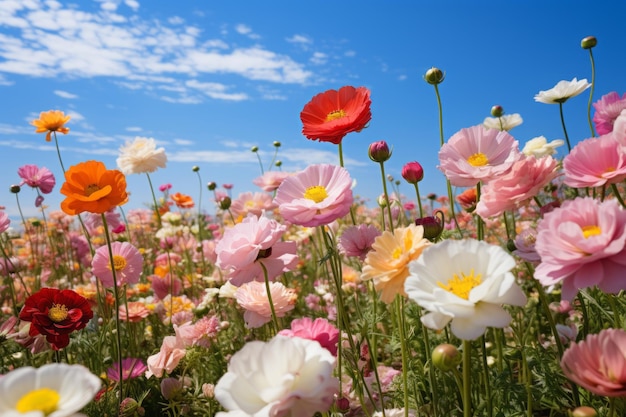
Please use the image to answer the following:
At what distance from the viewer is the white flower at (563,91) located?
1695 mm

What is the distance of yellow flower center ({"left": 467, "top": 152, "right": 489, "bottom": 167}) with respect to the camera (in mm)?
1145

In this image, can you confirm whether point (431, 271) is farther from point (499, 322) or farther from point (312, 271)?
point (312, 271)

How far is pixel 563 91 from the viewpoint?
1727 millimetres

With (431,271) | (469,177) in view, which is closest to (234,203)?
(469,177)

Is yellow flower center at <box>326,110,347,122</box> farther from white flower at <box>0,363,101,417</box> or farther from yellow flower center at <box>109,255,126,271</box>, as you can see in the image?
yellow flower center at <box>109,255,126,271</box>

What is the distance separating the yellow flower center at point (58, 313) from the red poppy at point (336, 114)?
29.7 inches

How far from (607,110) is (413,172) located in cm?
67

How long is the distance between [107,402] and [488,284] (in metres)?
1.17

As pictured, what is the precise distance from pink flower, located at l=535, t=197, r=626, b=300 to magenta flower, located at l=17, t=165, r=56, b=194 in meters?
2.36

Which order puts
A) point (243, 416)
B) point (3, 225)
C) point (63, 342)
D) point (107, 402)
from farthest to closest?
1. point (3, 225)
2. point (107, 402)
3. point (63, 342)
4. point (243, 416)

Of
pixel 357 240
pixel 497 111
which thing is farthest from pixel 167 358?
pixel 497 111

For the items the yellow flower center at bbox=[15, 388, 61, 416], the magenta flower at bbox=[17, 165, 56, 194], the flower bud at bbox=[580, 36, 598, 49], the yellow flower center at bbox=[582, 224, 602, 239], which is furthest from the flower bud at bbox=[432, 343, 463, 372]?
the magenta flower at bbox=[17, 165, 56, 194]

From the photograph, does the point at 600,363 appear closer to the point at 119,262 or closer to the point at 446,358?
the point at 446,358

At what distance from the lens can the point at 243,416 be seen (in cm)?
66
